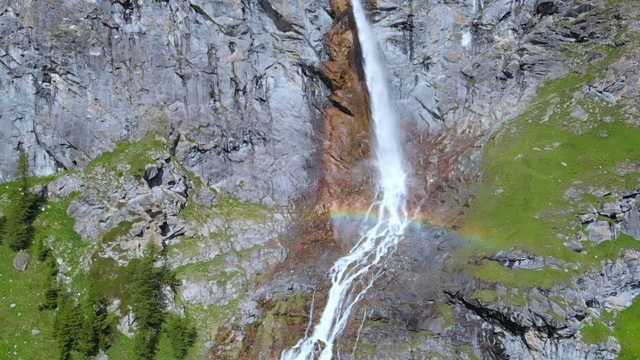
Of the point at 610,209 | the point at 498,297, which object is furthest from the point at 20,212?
the point at 610,209

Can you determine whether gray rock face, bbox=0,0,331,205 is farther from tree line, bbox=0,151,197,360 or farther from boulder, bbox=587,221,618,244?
boulder, bbox=587,221,618,244

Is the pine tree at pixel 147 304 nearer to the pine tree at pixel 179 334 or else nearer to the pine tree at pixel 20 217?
the pine tree at pixel 179 334

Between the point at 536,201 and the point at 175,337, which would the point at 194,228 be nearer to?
the point at 175,337

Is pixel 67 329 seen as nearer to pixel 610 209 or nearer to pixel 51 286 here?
pixel 51 286

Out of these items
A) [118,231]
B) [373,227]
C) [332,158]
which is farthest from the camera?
[332,158]

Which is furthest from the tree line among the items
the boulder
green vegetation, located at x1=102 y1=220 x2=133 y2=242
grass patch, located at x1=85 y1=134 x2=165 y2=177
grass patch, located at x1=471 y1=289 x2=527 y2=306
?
the boulder

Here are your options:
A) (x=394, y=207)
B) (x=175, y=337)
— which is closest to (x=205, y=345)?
(x=175, y=337)
